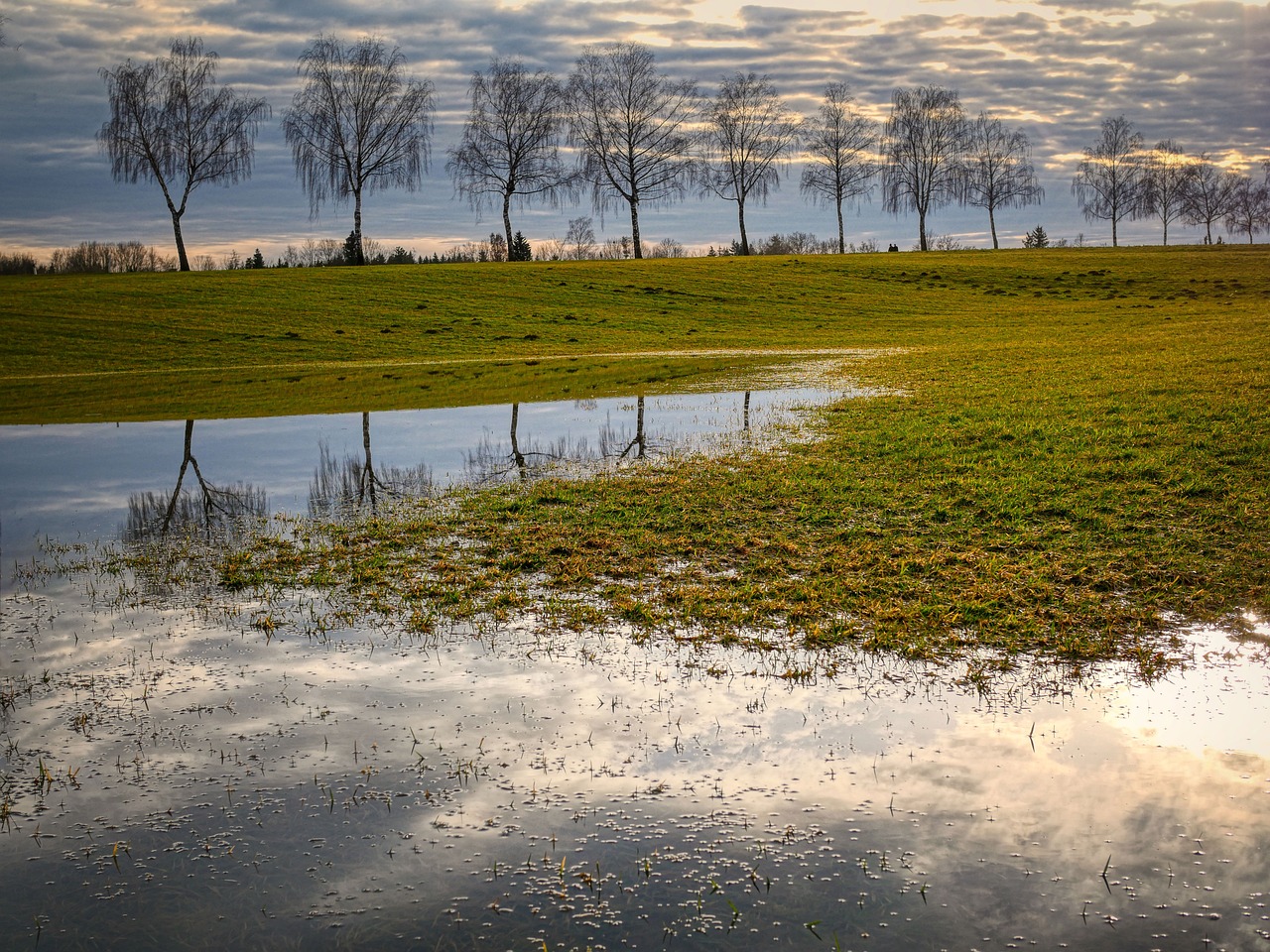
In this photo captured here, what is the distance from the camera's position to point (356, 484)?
13859mm

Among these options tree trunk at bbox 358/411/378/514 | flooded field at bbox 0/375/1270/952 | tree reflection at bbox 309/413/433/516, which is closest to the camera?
flooded field at bbox 0/375/1270/952

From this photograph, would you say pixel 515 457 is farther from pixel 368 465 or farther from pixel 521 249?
pixel 521 249

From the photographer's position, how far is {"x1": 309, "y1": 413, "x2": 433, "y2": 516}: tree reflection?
41.3 ft

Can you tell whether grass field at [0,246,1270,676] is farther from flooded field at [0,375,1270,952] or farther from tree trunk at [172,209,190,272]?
tree trunk at [172,209,190,272]

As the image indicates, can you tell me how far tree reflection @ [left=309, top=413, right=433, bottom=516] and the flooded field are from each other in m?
4.50

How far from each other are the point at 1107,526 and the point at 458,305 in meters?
39.8

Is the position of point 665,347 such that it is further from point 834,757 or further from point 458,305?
point 834,757

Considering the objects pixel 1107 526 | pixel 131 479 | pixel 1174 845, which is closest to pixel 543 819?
pixel 1174 845

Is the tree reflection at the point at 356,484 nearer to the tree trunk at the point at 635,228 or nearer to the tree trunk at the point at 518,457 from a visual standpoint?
the tree trunk at the point at 518,457

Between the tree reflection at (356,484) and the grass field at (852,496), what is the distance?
44.7 inches

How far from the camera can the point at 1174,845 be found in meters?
4.55

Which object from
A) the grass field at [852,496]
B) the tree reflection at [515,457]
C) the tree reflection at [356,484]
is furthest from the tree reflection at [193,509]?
the tree reflection at [515,457]

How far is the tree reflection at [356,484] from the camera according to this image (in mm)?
12586

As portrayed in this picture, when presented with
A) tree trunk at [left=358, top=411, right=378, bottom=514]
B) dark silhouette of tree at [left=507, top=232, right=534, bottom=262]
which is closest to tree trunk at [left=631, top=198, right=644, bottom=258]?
dark silhouette of tree at [left=507, top=232, right=534, bottom=262]
